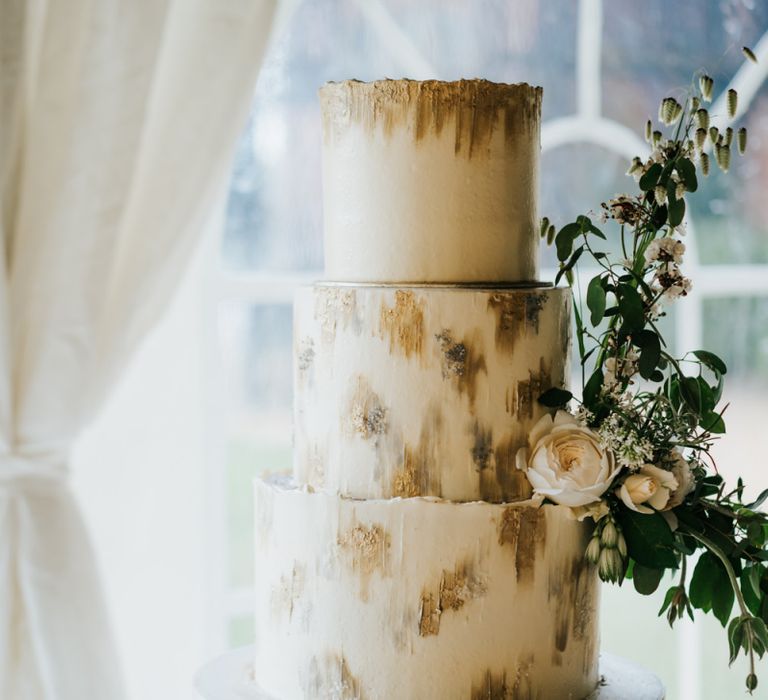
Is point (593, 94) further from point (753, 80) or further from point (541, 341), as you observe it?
point (541, 341)

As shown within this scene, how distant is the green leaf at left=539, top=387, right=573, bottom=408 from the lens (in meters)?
1.27

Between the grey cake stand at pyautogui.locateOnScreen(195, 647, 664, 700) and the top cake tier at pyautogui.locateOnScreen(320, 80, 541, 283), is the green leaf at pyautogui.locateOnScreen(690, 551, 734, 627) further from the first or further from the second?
the top cake tier at pyautogui.locateOnScreen(320, 80, 541, 283)

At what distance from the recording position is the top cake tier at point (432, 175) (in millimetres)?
1262

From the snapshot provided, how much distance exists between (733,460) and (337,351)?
1.50 metres

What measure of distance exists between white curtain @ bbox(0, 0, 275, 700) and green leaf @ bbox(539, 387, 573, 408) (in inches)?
34.0

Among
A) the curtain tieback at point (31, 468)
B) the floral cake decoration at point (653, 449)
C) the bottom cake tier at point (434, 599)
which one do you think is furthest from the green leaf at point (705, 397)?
the curtain tieback at point (31, 468)

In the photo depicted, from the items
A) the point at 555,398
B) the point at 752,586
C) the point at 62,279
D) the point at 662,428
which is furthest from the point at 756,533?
the point at 62,279

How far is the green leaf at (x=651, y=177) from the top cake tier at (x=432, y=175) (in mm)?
145

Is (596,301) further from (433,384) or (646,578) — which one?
(646,578)

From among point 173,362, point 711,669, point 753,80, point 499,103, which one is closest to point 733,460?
point 711,669

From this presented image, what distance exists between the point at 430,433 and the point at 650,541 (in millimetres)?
292

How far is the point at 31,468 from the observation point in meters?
1.79

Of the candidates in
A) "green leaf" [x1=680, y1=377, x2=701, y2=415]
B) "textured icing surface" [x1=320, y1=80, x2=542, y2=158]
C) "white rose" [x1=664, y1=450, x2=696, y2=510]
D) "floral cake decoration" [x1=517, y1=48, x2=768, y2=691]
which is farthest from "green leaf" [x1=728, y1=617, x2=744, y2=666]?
"textured icing surface" [x1=320, y1=80, x2=542, y2=158]

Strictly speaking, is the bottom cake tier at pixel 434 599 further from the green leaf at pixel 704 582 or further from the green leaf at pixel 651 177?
the green leaf at pixel 651 177
